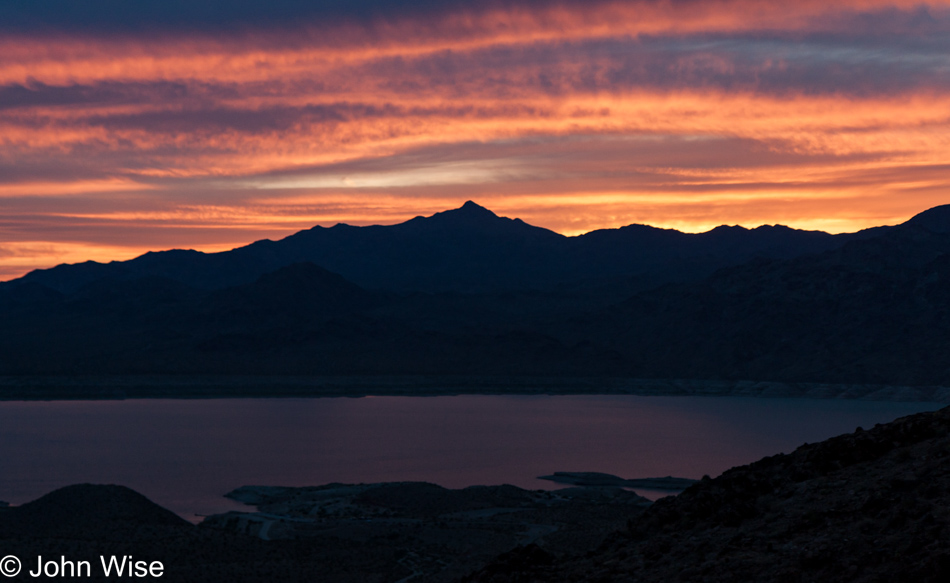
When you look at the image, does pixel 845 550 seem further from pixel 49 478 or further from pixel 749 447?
pixel 749 447

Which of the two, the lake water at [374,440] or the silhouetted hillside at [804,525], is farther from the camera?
the lake water at [374,440]

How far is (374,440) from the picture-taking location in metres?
113

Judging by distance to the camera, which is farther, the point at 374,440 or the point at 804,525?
the point at 374,440

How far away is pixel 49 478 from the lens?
266ft

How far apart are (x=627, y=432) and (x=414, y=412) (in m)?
Result: 41.5

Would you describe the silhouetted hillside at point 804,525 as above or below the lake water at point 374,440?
above

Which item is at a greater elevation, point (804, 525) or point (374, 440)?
point (804, 525)

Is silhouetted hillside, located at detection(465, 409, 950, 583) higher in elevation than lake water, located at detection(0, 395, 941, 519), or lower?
higher

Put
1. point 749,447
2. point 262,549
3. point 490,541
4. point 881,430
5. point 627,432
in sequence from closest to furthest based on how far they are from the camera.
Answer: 1. point 881,430
2. point 262,549
3. point 490,541
4. point 749,447
5. point 627,432

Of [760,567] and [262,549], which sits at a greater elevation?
[760,567]

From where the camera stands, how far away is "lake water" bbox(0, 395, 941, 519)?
83125mm

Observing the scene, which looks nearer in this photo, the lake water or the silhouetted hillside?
the silhouetted hillside

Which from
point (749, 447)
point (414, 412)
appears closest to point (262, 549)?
point (749, 447)

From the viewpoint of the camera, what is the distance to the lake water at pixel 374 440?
8312 centimetres
